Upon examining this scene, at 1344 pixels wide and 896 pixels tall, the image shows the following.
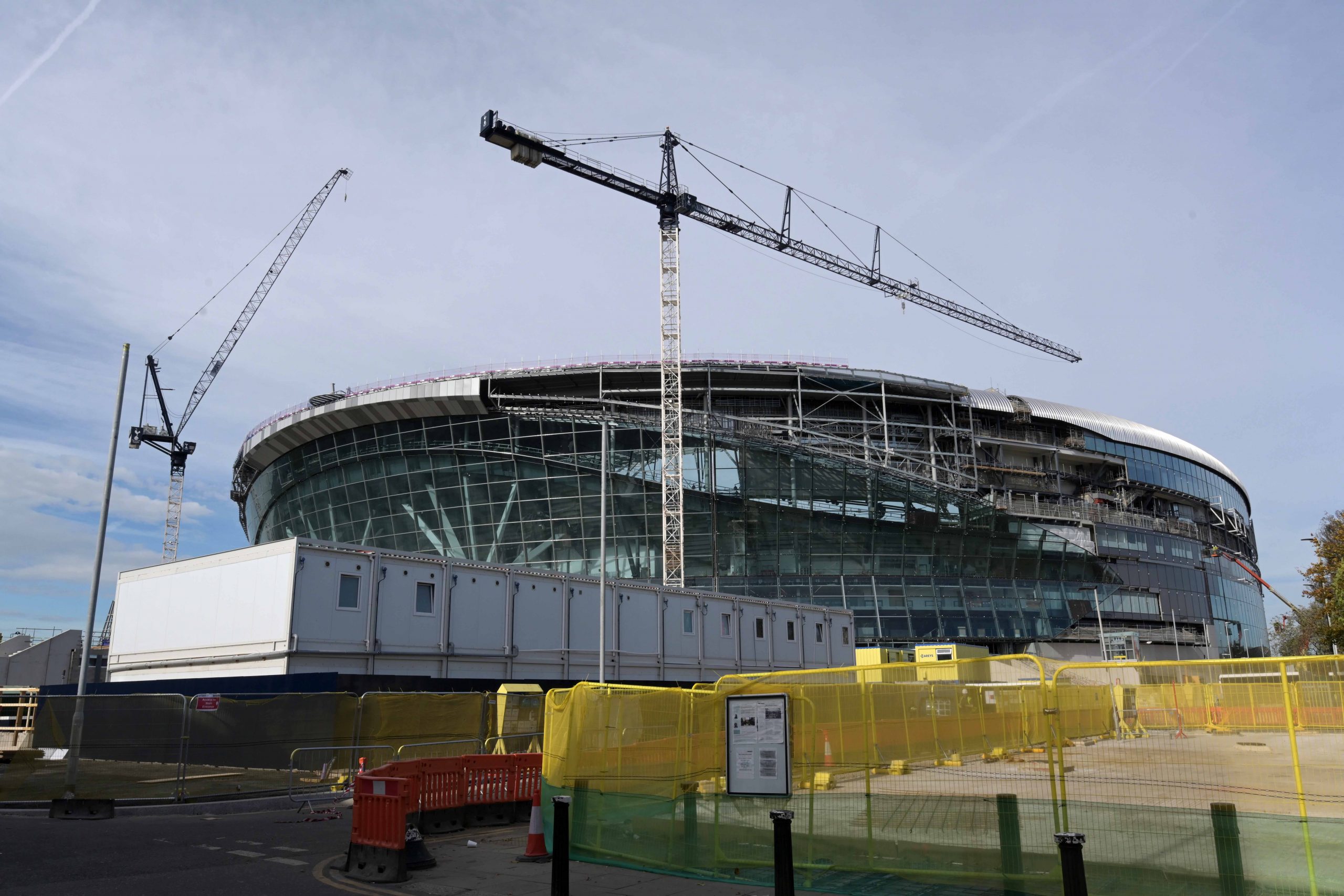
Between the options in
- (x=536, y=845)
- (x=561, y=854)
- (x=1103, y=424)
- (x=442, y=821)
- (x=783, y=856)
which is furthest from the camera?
(x=1103, y=424)

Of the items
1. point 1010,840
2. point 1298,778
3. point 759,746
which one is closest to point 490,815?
point 759,746

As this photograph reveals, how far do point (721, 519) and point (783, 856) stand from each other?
55.0 metres

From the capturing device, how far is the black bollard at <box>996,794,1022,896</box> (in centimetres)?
997

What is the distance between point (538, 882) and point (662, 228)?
68.4 m

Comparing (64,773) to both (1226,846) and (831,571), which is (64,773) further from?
(831,571)

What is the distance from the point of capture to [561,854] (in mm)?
10539

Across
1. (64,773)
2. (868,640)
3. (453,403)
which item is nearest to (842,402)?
(868,640)

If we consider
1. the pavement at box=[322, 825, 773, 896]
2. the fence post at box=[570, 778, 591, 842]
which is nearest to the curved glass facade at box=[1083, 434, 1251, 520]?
the fence post at box=[570, 778, 591, 842]

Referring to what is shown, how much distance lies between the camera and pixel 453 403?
216 feet

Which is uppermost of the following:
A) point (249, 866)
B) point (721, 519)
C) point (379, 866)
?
point (721, 519)

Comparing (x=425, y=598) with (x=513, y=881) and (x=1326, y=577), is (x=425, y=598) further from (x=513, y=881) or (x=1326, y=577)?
(x=1326, y=577)

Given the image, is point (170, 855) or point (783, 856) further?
point (170, 855)

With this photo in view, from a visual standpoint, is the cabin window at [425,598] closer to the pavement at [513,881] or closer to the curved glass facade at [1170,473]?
the pavement at [513,881]

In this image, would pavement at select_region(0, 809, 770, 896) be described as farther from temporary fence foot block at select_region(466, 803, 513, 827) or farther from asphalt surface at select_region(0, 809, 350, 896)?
temporary fence foot block at select_region(466, 803, 513, 827)
